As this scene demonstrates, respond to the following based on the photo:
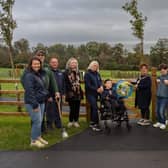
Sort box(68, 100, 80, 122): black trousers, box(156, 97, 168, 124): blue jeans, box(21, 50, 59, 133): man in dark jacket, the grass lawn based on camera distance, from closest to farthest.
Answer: the grass lawn → box(21, 50, 59, 133): man in dark jacket → box(156, 97, 168, 124): blue jeans → box(68, 100, 80, 122): black trousers

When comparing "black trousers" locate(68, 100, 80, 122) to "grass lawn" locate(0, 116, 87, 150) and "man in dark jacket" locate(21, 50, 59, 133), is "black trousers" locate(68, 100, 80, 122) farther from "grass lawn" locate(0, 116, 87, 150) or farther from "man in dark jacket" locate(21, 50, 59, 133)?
"man in dark jacket" locate(21, 50, 59, 133)

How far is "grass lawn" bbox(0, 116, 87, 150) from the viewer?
7090mm

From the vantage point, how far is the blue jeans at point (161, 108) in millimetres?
8500

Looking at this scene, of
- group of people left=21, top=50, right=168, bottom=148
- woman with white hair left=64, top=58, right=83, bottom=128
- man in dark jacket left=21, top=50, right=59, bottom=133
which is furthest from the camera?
woman with white hair left=64, top=58, right=83, bottom=128

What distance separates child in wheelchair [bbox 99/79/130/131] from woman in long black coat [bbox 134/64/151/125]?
451 millimetres

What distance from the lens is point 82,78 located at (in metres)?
9.23

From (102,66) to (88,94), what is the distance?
105 ft

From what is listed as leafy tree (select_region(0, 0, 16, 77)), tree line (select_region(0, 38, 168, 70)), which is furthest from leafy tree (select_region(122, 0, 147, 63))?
tree line (select_region(0, 38, 168, 70))

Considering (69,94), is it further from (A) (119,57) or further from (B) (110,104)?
(A) (119,57)

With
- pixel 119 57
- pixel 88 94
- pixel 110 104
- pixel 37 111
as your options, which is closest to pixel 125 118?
pixel 110 104

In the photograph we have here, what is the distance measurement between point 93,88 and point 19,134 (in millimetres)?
1941

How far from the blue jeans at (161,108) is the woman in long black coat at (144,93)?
31 centimetres

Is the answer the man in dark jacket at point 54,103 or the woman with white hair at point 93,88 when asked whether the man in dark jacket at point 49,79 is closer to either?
the man in dark jacket at point 54,103

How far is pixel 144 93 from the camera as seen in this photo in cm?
880
